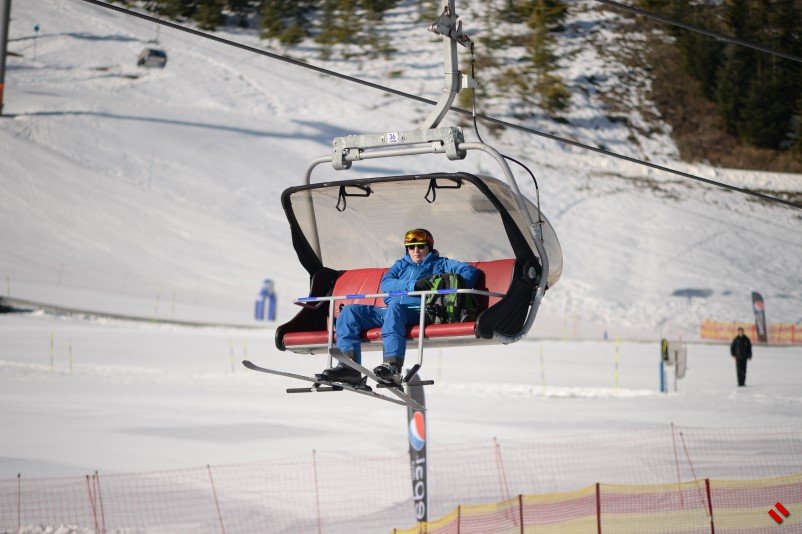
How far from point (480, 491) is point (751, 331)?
29765 mm

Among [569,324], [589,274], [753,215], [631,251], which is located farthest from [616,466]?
[753,215]

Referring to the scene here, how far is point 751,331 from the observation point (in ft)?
135

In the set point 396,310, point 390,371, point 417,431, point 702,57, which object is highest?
point 396,310

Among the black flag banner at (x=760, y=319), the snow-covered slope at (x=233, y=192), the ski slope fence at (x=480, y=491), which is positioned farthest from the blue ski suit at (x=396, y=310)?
the black flag banner at (x=760, y=319)

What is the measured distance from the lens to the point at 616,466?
50.6 feet

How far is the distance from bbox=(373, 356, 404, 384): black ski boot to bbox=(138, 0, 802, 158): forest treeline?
7049cm

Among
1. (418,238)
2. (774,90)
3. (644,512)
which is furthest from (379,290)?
(774,90)

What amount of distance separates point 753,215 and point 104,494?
174 ft

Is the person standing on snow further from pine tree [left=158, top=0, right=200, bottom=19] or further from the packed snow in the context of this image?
pine tree [left=158, top=0, right=200, bottom=19]

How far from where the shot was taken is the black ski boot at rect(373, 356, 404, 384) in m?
7.73

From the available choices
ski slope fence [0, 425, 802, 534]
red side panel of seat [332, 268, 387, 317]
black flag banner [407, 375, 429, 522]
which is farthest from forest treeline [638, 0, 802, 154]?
red side panel of seat [332, 268, 387, 317]

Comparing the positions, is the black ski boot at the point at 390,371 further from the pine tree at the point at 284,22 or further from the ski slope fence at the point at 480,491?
the pine tree at the point at 284,22

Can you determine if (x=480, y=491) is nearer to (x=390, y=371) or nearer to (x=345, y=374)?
(x=345, y=374)

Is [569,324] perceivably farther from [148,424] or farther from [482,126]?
[482,126]
